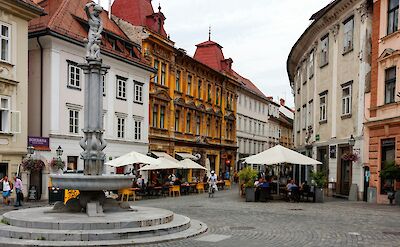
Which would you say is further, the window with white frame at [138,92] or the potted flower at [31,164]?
the window with white frame at [138,92]

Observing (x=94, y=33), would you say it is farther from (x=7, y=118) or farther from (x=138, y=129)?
(x=138, y=129)

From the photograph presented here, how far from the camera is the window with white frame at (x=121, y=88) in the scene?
3428cm

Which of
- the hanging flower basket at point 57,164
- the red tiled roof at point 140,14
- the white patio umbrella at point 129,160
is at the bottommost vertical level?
the hanging flower basket at point 57,164

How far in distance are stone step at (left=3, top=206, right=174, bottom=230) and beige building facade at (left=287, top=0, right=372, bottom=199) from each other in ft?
48.6

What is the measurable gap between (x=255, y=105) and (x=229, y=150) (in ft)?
45.7

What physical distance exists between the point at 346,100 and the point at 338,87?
1.35 metres

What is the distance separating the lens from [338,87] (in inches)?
1108

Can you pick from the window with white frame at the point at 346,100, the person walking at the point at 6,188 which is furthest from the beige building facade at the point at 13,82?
the window with white frame at the point at 346,100

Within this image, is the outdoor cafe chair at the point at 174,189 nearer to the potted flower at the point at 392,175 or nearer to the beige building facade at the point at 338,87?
the beige building facade at the point at 338,87

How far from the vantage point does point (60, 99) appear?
28.5 meters

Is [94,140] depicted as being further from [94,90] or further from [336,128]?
[336,128]

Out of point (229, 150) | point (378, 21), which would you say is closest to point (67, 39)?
point (378, 21)

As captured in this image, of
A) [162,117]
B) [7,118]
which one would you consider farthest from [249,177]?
[162,117]

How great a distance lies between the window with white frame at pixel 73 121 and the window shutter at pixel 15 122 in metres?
4.84
